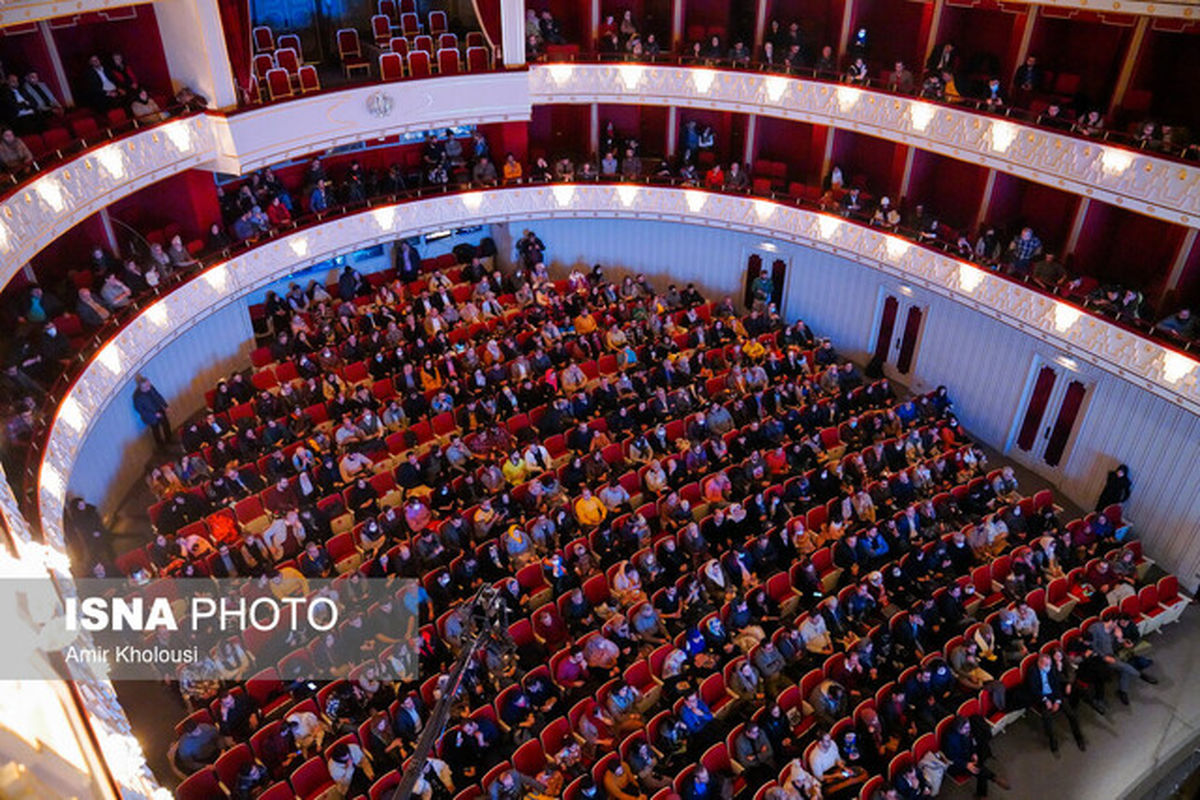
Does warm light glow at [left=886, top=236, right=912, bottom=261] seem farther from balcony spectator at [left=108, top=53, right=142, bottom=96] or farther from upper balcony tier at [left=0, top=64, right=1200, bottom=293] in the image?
balcony spectator at [left=108, top=53, right=142, bottom=96]

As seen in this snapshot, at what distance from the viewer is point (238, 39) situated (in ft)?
44.9

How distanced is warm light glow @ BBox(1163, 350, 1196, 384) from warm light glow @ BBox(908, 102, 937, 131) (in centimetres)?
520

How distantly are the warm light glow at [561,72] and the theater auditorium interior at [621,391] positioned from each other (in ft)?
0.71

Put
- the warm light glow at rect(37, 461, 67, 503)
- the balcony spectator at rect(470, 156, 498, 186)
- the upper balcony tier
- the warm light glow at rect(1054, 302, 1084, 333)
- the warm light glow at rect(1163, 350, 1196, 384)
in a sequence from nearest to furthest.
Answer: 1. the warm light glow at rect(37, 461, 67, 503)
2. the upper balcony tier
3. the warm light glow at rect(1163, 350, 1196, 384)
4. the warm light glow at rect(1054, 302, 1084, 333)
5. the balcony spectator at rect(470, 156, 498, 186)

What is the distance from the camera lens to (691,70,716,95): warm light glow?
16844 millimetres

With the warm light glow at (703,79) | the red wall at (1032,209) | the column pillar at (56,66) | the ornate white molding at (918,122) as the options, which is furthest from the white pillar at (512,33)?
the red wall at (1032,209)

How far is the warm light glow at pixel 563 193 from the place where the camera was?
18.2 m

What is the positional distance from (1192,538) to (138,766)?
570 inches

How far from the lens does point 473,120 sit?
1659cm

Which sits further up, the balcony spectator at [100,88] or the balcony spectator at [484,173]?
the balcony spectator at [100,88]

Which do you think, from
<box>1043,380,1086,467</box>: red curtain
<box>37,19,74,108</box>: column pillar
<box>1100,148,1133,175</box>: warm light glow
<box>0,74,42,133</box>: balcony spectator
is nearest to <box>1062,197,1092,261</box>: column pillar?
<box>1043,380,1086,467</box>: red curtain

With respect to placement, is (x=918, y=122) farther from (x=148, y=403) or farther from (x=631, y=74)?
(x=148, y=403)

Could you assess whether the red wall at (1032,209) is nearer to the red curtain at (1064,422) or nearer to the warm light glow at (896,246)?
the warm light glow at (896,246)

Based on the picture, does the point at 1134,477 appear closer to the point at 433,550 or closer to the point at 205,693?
the point at 433,550
